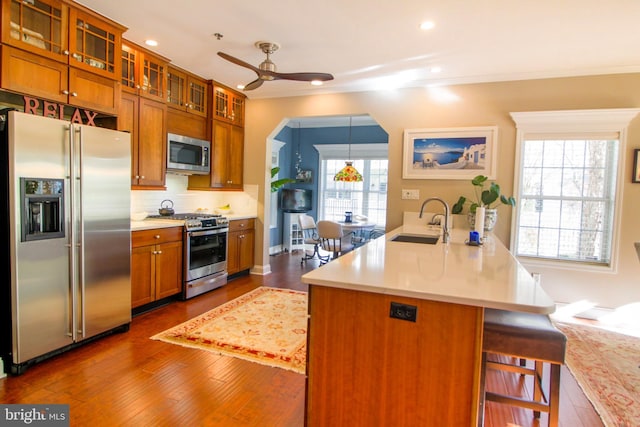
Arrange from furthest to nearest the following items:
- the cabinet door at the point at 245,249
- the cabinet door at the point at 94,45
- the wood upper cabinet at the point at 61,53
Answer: the cabinet door at the point at 245,249 < the cabinet door at the point at 94,45 < the wood upper cabinet at the point at 61,53

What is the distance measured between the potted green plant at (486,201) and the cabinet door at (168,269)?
3114mm

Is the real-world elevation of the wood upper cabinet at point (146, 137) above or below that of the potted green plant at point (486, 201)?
above

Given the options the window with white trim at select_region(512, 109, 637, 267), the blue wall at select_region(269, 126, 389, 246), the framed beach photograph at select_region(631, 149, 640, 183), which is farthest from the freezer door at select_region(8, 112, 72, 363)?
the framed beach photograph at select_region(631, 149, 640, 183)

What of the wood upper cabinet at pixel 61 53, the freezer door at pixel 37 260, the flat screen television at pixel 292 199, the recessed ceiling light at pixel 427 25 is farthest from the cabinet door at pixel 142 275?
the flat screen television at pixel 292 199

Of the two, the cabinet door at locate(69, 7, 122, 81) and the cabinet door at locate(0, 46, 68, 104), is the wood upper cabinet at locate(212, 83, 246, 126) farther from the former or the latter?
the cabinet door at locate(0, 46, 68, 104)

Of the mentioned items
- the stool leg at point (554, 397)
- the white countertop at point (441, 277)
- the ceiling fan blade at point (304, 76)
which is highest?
the ceiling fan blade at point (304, 76)

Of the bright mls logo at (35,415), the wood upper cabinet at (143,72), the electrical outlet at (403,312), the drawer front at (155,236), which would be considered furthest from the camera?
the wood upper cabinet at (143,72)

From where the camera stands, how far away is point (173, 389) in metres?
2.19

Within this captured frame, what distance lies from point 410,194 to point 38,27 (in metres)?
3.76

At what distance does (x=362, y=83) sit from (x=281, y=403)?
11.7 feet

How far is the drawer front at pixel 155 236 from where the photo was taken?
10.6 feet

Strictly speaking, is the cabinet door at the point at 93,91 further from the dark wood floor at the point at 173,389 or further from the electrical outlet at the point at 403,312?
the electrical outlet at the point at 403,312

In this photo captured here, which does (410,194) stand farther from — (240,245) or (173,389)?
(173,389)

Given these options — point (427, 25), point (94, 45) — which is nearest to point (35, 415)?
point (94, 45)
